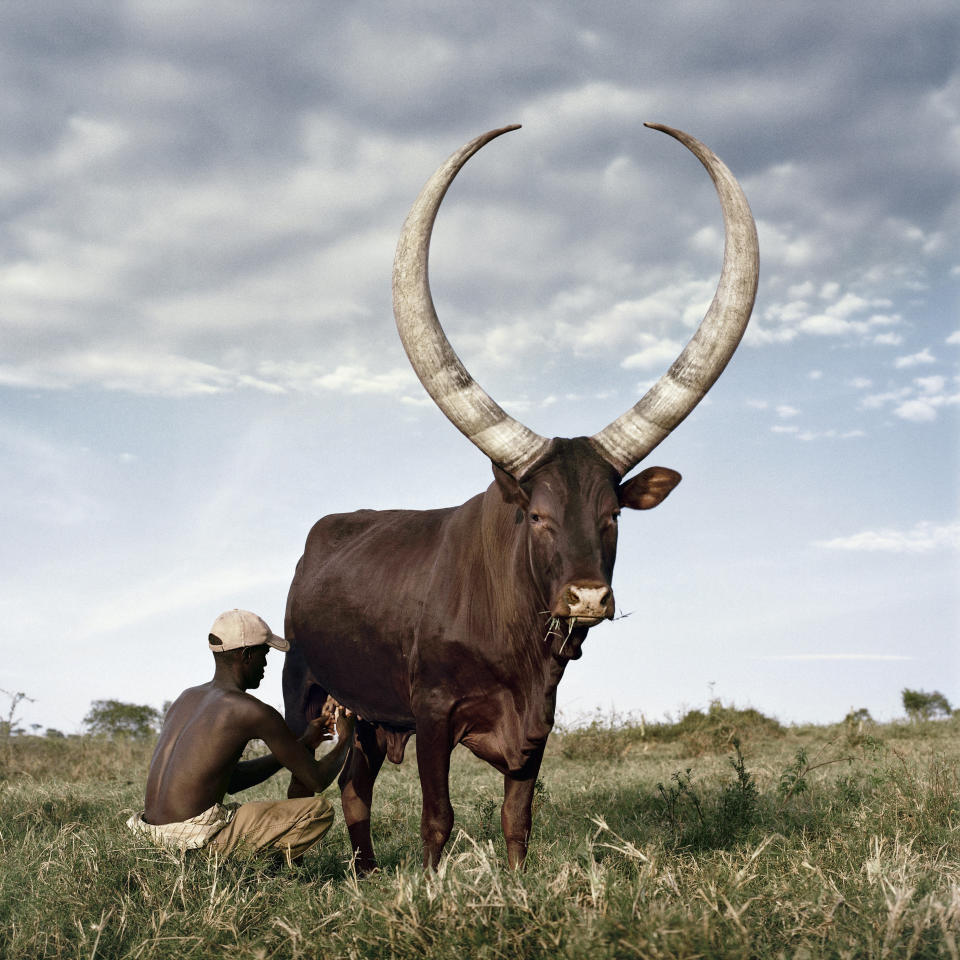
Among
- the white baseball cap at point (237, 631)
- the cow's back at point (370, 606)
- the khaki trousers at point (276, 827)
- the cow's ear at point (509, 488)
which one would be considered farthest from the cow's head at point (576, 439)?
the khaki trousers at point (276, 827)

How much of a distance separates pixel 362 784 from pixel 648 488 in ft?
10.1

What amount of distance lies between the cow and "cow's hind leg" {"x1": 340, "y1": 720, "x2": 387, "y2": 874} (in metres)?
1.00

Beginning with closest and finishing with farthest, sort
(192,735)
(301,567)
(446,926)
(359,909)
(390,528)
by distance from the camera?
(446,926) → (359,909) → (192,735) → (390,528) → (301,567)

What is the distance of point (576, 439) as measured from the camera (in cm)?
485

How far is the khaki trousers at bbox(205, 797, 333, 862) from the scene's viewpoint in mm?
4785

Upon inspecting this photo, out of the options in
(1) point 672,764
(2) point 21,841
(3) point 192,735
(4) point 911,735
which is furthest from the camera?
(4) point 911,735

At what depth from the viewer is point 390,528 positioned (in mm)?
6605

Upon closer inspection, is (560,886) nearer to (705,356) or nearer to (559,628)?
(559,628)

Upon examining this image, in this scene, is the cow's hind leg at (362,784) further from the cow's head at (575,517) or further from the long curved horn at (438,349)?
the long curved horn at (438,349)

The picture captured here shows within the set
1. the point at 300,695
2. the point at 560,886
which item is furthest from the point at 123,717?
the point at 560,886

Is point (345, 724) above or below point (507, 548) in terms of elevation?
below

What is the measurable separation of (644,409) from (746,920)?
259cm

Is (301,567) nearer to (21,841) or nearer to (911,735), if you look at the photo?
(21,841)

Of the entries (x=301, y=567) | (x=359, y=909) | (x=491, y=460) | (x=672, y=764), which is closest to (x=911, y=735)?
(x=672, y=764)
